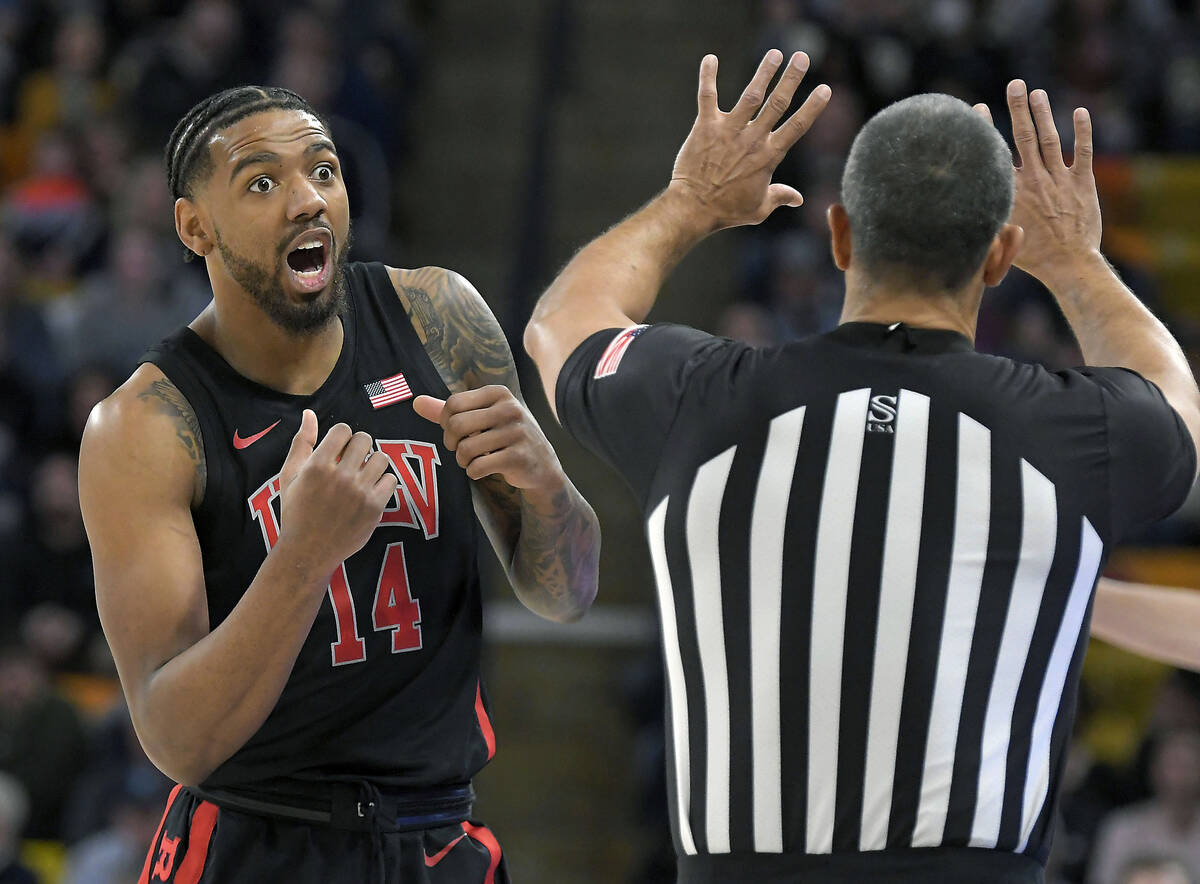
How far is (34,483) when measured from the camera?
9000 mm

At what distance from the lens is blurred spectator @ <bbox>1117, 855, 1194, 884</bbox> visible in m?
6.42

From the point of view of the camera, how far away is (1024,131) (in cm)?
328

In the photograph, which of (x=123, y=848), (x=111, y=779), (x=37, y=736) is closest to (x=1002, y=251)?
(x=123, y=848)

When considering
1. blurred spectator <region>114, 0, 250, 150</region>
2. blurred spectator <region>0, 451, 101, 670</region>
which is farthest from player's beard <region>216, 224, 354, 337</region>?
blurred spectator <region>114, 0, 250, 150</region>

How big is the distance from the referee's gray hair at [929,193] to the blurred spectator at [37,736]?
6398 mm

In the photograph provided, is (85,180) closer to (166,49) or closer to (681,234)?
(166,49)

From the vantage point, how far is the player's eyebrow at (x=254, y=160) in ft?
11.2

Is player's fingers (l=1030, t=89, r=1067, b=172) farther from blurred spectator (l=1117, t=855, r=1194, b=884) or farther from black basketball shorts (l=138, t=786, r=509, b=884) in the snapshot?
blurred spectator (l=1117, t=855, r=1194, b=884)

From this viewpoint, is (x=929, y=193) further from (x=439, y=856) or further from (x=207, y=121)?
(x=439, y=856)

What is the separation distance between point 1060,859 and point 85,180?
23.0ft

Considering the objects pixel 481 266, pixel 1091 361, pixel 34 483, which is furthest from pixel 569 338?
pixel 481 266

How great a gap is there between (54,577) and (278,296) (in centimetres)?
584

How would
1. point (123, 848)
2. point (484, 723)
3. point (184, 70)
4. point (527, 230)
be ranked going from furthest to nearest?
point (184, 70) → point (527, 230) → point (123, 848) → point (484, 723)

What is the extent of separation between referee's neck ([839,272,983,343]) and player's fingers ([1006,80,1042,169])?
0.57m
